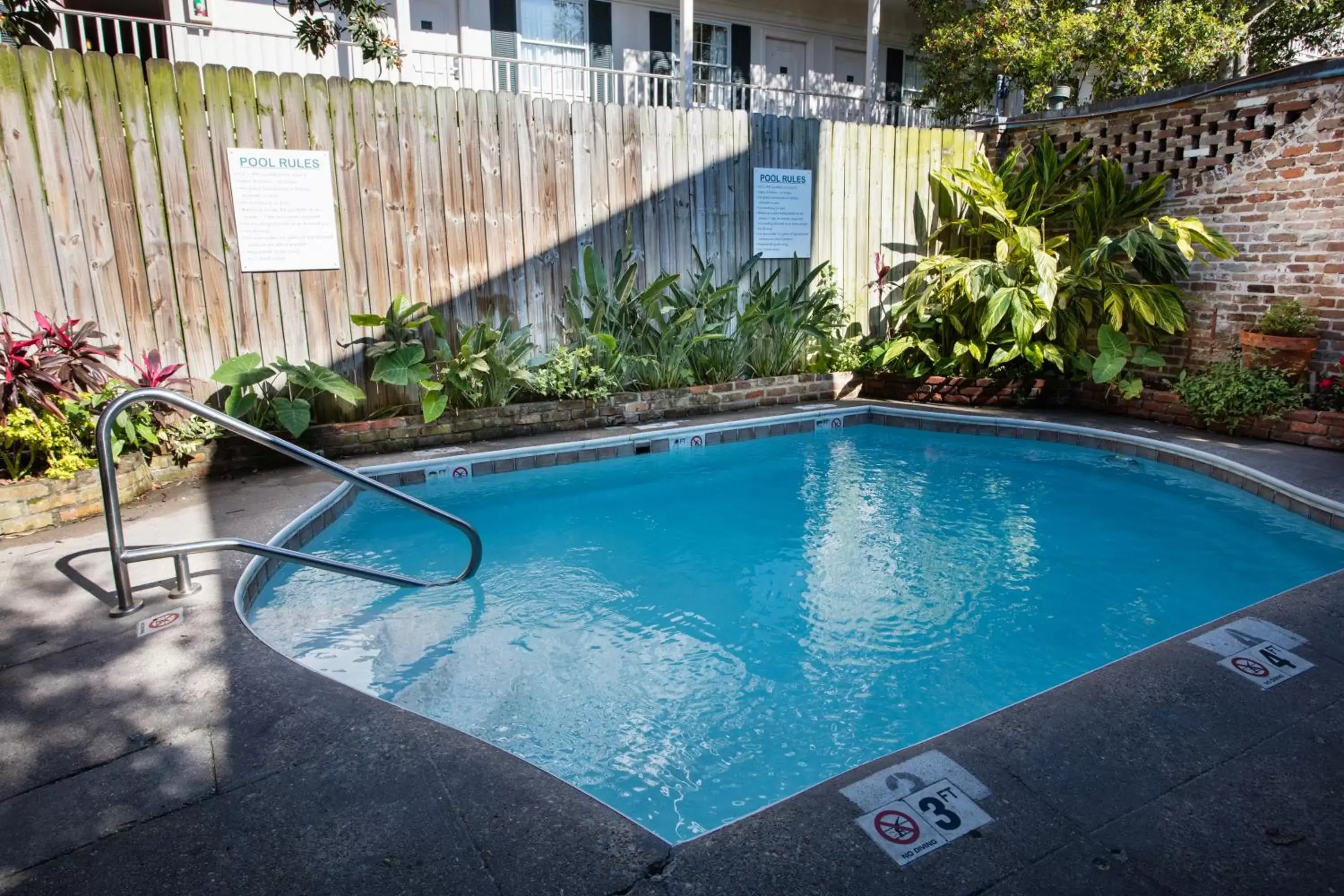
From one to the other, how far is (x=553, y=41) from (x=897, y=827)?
41.6 feet

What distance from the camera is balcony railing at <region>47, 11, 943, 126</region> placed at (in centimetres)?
951

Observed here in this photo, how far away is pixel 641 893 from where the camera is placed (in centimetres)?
158

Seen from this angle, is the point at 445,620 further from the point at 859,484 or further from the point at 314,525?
the point at 859,484

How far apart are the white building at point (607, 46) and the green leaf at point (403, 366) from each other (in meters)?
5.42

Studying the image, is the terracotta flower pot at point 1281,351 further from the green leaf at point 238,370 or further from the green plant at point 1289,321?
the green leaf at point 238,370

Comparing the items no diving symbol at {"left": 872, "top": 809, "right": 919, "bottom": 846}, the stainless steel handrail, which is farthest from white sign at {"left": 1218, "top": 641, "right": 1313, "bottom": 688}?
the stainless steel handrail

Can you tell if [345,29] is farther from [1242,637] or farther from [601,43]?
[601,43]

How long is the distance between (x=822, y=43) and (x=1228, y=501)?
40.3 ft

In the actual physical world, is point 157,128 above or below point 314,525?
above

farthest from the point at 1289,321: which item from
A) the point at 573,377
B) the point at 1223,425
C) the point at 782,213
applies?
→ the point at 573,377

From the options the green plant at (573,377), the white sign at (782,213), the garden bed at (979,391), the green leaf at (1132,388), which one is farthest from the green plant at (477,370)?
the green leaf at (1132,388)

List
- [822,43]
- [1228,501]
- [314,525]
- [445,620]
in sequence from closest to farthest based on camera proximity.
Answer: [445,620] → [314,525] → [1228,501] → [822,43]

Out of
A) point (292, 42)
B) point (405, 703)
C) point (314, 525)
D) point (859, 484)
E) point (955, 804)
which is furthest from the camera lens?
point (292, 42)

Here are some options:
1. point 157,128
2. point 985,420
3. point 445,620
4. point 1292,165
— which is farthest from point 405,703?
point 1292,165
